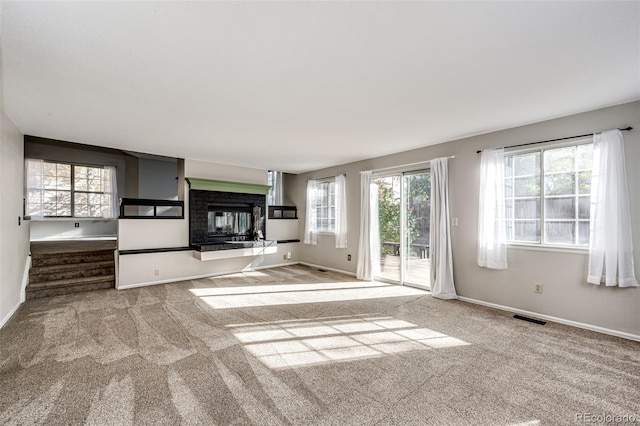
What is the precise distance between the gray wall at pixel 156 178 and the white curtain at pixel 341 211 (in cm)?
501

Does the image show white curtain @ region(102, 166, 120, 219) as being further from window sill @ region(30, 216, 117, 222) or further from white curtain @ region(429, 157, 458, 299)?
white curtain @ region(429, 157, 458, 299)

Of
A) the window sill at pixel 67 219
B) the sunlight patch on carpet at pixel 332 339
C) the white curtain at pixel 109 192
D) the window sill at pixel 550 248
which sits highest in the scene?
the white curtain at pixel 109 192

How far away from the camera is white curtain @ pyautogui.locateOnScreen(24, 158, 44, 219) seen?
6551 mm

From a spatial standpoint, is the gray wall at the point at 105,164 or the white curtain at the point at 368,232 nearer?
the white curtain at the point at 368,232

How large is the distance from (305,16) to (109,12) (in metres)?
1.12

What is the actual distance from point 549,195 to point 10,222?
21.7ft

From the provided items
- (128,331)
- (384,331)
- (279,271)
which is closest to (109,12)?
(128,331)

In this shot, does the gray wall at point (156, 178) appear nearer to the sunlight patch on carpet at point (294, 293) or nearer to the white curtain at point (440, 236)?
the sunlight patch on carpet at point (294, 293)

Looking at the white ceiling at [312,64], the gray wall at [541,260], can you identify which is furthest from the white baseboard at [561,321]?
the white ceiling at [312,64]

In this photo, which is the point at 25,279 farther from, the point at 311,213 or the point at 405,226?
the point at 405,226

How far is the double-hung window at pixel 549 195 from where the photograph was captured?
3.16m

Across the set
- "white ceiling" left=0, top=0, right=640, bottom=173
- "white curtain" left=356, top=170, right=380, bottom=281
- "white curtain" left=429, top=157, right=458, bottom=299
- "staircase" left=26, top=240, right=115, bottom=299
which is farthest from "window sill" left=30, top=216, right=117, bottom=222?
"white curtain" left=429, top=157, right=458, bottom=299

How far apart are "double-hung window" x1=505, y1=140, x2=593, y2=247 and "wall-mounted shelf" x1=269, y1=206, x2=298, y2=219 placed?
4834 millimetres

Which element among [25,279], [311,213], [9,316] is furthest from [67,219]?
[311,213]
